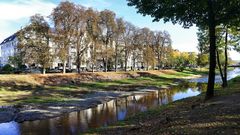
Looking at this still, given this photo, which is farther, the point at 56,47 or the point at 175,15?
the point at 56,47

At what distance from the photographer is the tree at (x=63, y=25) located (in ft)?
247

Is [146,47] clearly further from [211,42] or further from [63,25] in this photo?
[211,42]

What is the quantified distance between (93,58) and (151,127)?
67.7 meters

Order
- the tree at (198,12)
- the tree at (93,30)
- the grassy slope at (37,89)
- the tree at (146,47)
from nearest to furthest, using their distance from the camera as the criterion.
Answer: the tree at (198,12) < the grassy slope at (37,89) < the tree at (93,30) < the tree at (146,47)

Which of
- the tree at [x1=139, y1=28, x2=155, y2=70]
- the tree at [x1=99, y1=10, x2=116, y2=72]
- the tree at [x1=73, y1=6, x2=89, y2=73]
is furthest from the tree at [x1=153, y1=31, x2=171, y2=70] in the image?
the tree at [x1=73, y1=6, x2=89, y2=73]

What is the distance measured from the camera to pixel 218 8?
1194 inches

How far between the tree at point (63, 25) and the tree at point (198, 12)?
45.0 meters

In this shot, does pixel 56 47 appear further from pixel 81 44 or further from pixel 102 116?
pixel 102 116

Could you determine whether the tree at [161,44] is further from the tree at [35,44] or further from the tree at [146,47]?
the tree at [35,44]

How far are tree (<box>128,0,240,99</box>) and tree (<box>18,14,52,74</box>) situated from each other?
4208 cm

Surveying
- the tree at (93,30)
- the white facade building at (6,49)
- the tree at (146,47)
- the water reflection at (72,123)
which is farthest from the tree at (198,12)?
the white facade building at (6,49)

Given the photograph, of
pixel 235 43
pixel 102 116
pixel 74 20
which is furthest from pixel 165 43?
pixel 102 116

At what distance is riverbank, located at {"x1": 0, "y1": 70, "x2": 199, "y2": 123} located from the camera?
40.7m

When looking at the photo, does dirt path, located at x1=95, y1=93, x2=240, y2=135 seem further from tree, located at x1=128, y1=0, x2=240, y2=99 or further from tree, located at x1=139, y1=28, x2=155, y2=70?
tree, located at x1=139, y1=28, x2=155, y2=70
